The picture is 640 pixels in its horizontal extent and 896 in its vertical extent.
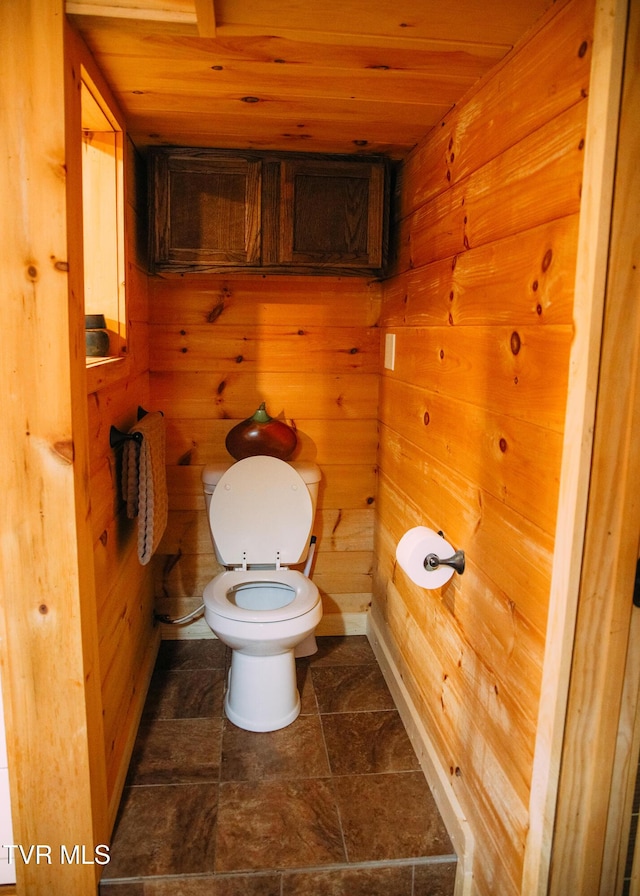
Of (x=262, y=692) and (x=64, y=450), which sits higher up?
(x=64, y=450)

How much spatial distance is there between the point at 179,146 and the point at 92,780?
1.89 m

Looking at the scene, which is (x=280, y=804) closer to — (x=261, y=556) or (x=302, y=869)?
(x=302, y=869)

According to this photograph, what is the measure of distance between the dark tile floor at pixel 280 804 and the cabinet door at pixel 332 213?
1.55 m

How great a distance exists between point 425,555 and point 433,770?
65cm

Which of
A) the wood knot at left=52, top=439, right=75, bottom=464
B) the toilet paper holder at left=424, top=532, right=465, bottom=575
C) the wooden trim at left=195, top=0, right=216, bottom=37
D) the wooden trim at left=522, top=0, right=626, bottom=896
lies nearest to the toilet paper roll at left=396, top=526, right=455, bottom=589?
the toilet paper holder at left=424, top=532, right=465, bottom=575

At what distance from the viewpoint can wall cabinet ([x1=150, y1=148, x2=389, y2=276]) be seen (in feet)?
7.10

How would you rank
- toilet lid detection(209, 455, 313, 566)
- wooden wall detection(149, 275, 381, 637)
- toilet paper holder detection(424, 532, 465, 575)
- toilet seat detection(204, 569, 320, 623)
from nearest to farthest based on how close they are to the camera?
toilet paper holder detection(424, 532, 465, 575)
toilet seat detection(204, 569, 320, 623)
toilet lid detection(209, 455, 313, 566)
wooden wall detection(149, 275, 381, 637)

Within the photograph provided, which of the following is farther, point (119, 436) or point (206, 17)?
point (119, 436)

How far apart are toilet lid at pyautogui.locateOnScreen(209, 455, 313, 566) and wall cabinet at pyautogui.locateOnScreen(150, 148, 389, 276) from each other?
2.38 feet

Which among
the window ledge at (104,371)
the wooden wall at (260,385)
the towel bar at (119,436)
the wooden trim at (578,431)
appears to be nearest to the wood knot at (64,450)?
the window ledge at (104,371)

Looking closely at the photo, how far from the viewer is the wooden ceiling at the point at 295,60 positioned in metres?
1.29

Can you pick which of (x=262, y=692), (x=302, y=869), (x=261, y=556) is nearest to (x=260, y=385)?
(x=261, y=556)

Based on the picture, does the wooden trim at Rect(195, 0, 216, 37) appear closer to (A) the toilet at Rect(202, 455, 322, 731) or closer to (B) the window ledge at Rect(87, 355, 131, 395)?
(B) the window ledge at Rect(87, 355, 131, 395)

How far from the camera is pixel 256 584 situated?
2.39 meters
